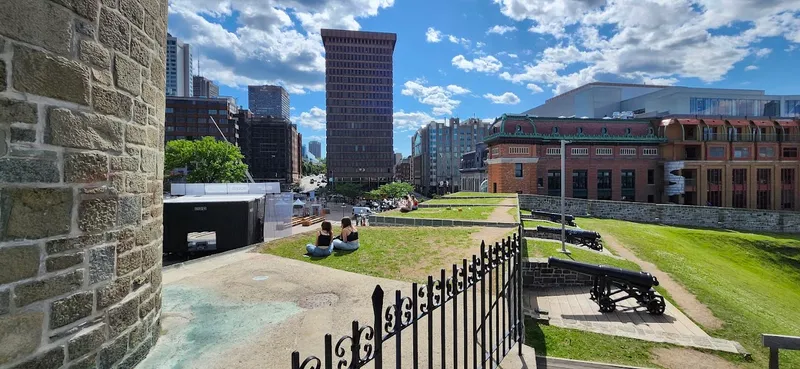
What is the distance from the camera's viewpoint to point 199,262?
9.55 metres

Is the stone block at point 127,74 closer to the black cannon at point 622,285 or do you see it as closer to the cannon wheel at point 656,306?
the black cannon at point 622,285

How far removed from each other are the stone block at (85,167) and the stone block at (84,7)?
1.22 meters

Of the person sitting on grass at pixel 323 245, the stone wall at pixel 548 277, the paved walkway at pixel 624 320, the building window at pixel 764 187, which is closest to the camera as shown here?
the paved walkway at pixel 624 320

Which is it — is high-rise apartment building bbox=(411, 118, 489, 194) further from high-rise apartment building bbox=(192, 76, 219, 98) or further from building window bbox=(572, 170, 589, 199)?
high-rise apartment building bbox=(192, 76, 219, 98)

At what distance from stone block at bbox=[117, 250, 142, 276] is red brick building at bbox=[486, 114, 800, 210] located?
115 feet

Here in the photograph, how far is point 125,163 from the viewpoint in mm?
3654

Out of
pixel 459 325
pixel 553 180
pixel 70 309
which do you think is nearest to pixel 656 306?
pixel 459 325

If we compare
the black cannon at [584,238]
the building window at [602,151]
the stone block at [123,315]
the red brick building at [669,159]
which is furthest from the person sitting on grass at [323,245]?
the building window at [602,151]

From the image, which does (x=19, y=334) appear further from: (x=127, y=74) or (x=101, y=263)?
(x=127, y=74)

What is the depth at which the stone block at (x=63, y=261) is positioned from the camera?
2.82m

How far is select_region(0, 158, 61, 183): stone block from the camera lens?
2523 mm

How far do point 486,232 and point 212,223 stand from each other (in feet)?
40.2

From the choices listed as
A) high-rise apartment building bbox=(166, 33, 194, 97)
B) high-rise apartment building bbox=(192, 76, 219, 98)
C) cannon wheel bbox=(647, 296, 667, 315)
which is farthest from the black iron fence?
high-rise apartment building bbox=(166, 33, 194, 97)

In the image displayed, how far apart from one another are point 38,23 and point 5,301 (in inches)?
81.9
